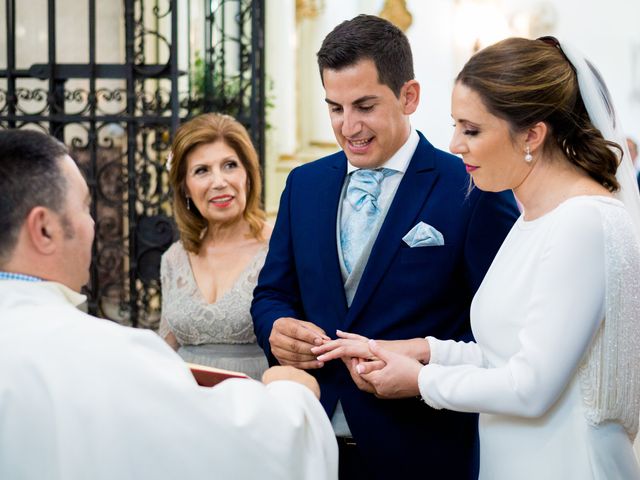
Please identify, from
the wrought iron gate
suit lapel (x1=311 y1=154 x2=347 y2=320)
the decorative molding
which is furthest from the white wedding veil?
the decorative molding

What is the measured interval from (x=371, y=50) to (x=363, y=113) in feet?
0.61

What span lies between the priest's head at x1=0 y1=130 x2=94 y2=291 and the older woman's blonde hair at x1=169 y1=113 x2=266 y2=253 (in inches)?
68.2

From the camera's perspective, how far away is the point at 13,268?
175cm

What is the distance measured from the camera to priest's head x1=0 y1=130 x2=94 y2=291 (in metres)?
1.75

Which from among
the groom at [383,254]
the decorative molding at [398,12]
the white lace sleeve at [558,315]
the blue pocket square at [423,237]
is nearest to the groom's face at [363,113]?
the groom at [383,254]

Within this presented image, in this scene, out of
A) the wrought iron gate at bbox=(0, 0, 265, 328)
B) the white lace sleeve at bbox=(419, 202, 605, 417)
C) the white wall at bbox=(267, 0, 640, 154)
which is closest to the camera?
the white lace sleeve at bbox=(419, 202, 605, 417)

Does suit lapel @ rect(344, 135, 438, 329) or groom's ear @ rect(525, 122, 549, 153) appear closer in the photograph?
groom's ear @ rect(525, 122, 549, 153)

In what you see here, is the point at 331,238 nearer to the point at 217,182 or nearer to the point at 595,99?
the point at 595,99

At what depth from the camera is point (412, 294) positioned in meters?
2.50

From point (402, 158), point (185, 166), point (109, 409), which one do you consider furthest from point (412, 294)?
point (185, 166)

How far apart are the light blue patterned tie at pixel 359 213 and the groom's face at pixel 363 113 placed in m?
0.04

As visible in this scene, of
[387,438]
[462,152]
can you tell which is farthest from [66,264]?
[387,438]

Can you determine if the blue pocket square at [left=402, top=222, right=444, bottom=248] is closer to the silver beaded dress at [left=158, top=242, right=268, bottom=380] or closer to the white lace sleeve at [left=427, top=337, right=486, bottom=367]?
the white lace sleeve at [left=427, top=337, right=486, bottom=367]

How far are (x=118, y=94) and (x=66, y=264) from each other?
306 centimetres
